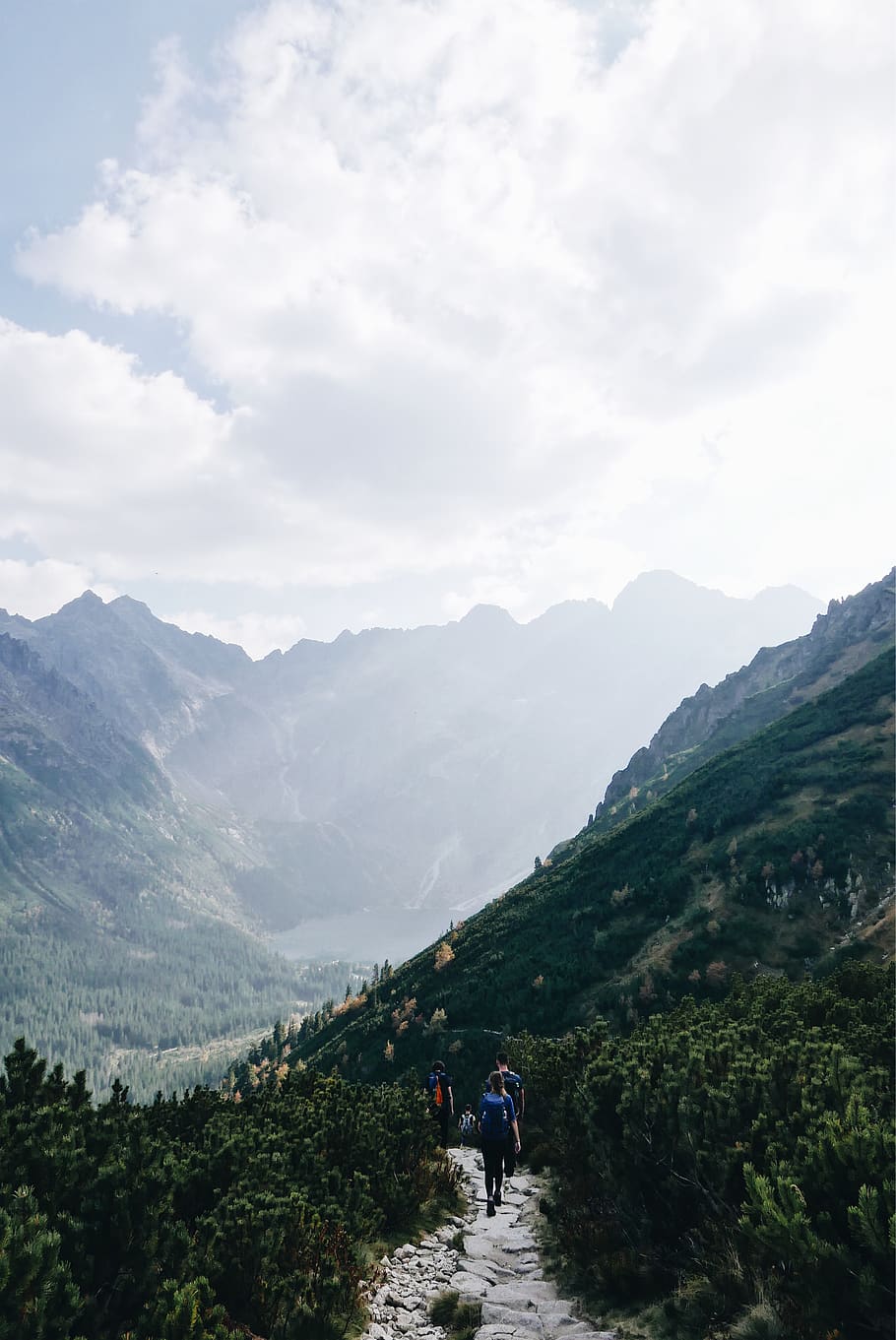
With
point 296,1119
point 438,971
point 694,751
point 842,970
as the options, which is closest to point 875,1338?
point 296,1119

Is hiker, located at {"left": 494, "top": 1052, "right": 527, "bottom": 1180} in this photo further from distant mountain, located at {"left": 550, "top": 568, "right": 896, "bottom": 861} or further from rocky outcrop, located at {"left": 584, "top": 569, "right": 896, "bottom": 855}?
rocky outcrop, located at {"left": 584, "top": 569, "right": 896, "bottom": 855}

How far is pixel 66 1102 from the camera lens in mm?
11828

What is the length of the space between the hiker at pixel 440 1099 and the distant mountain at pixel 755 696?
7996 cm

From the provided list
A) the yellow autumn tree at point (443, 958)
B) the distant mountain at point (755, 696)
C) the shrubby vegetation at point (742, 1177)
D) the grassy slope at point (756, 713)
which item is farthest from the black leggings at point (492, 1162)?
the grassy slope at point (756, 713)

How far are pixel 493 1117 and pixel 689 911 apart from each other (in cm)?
3677

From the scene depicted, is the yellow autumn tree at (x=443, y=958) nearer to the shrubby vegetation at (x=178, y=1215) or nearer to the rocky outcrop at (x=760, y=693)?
the rocky outcrop at (x=760, y=693)

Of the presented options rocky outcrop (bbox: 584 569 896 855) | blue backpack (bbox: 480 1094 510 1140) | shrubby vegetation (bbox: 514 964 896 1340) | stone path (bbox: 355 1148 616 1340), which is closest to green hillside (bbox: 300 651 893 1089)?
shrubby vegetation (bbox: 514 964 896 1340)

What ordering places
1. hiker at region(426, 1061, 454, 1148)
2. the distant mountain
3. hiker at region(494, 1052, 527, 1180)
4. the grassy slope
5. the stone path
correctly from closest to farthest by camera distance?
the stone path < hiker at region(494, 1052, 527, 1180) < hiker at region(426, 1061, 454, 1148) < the grassy slope < the distant mountain

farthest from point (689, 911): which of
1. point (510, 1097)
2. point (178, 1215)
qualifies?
point (178, 1215)

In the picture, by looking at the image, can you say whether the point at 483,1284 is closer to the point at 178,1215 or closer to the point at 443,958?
the point at 178,1215

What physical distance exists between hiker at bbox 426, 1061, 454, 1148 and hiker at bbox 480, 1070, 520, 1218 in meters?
3.89

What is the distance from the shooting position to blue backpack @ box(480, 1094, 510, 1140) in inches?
576

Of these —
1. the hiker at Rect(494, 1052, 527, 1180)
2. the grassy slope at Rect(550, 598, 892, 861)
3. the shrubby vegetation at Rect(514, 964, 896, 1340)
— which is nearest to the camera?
the shrubby vegetation at Rect(514, 964, 896, 1340)

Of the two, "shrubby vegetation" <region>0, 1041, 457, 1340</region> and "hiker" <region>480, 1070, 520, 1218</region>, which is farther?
"hiker" <region>480, 1070, 520, 1218</region>
